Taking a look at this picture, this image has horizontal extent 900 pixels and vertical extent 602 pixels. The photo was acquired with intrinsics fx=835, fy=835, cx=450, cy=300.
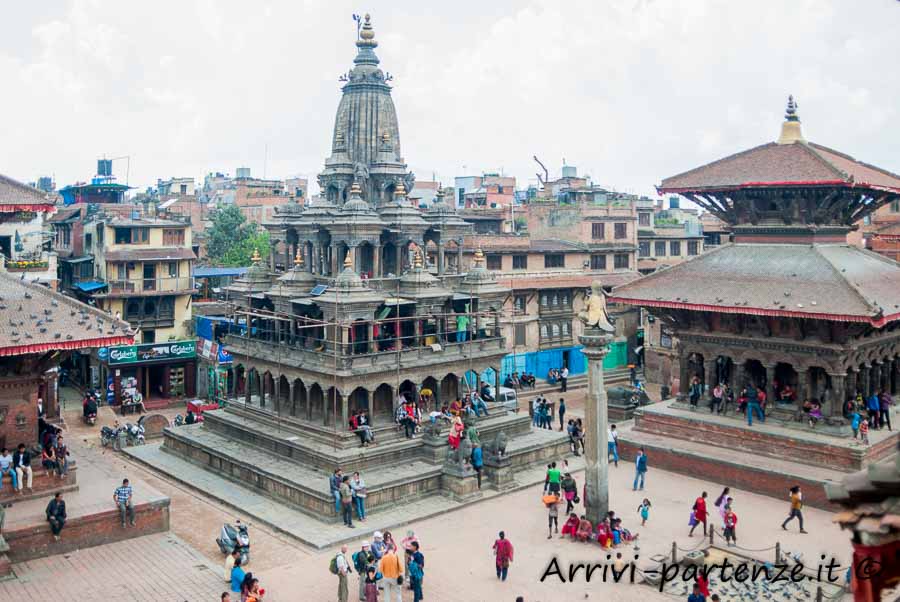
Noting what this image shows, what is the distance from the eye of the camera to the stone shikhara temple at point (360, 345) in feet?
97.3

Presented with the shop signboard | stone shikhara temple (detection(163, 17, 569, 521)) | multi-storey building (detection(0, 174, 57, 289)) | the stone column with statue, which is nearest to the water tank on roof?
multi-storey building (detection(0, 174, 57, 289))

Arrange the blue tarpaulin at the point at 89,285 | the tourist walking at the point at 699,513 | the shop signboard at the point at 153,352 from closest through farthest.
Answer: the tourist walking at the point at 699,513 < the shop signboard at the point at 153,352 < the blue tarpaulin at the point at 89,285

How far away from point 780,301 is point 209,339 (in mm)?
31842

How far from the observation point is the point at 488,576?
22.1 metres

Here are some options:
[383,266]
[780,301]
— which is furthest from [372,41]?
[780,301]

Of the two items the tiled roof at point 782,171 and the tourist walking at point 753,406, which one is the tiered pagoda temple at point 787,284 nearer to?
the tiled roof at point 782,171

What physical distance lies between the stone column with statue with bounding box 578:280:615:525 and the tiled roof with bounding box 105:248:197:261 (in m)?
31.4

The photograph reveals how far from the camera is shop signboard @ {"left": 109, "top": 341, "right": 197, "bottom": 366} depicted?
45125 millimetres

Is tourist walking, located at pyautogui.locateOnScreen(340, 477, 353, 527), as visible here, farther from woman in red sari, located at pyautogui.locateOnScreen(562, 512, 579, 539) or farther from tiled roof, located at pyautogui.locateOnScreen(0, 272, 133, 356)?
tiled roof, located at pyautogui.locateOnScreen(0, 272, 133, 356)

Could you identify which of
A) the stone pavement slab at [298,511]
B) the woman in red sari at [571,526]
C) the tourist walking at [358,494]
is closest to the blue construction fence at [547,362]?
the stone pavement slab at [298,511]

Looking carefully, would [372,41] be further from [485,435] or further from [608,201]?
[608,201]

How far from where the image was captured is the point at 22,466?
23875 millimetres

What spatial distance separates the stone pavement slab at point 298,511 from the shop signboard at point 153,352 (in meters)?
12.9

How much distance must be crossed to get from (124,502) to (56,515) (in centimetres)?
191
